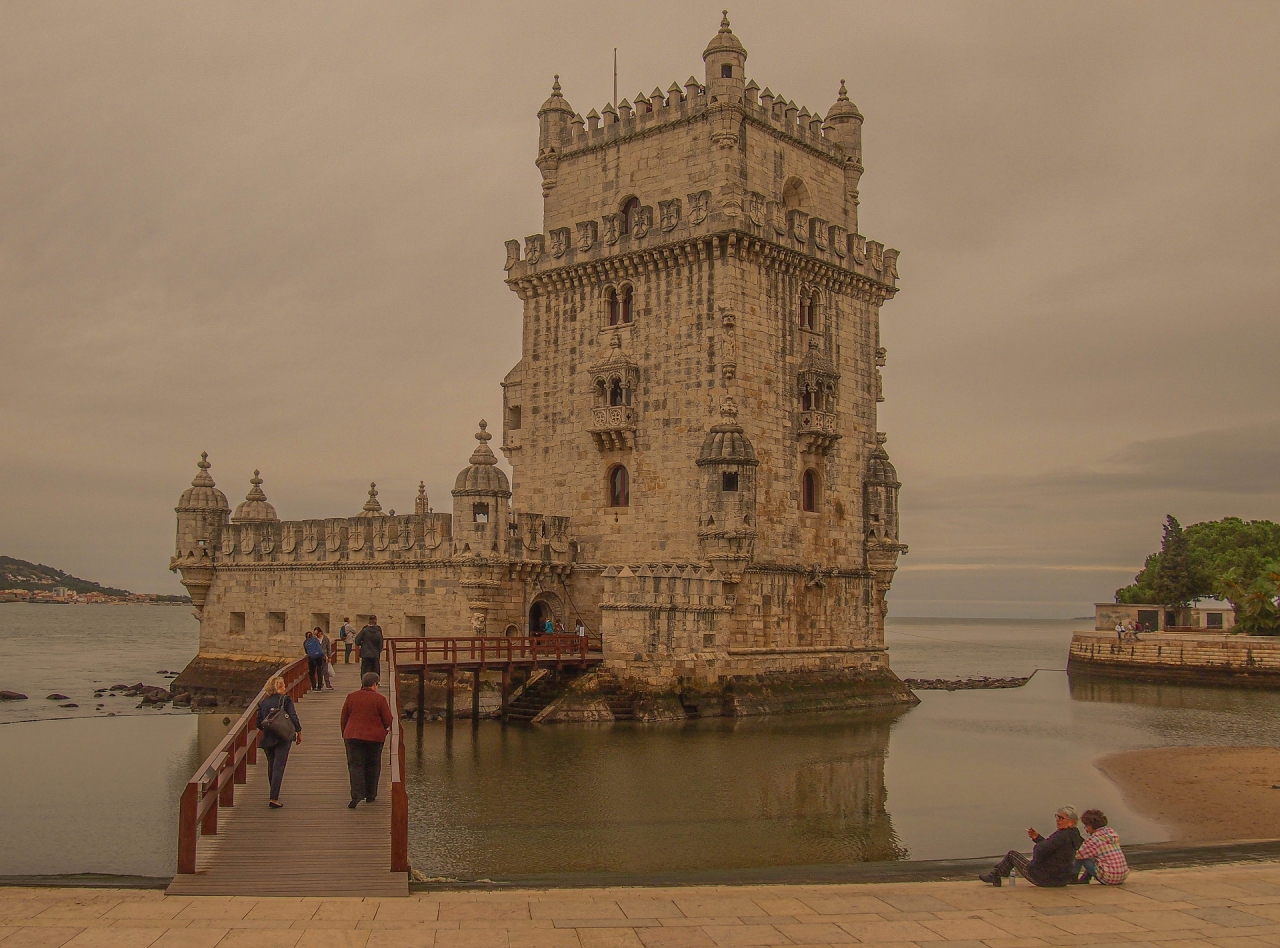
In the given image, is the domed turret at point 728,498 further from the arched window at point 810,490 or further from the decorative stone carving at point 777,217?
the decorative stone carving at point 777,217

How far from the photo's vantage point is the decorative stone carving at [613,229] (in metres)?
36.9

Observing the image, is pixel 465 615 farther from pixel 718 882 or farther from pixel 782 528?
pixel 718 882

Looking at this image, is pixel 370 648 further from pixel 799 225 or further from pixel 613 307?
pixel 799 225

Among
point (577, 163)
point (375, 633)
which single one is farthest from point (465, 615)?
point (577, 163)

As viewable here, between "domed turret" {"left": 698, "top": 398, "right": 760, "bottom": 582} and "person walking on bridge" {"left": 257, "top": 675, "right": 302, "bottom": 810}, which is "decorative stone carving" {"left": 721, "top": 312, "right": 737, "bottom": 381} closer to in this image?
"domed turret" {"left": 698, "top": 398, "right": 760, "bottom": 582}

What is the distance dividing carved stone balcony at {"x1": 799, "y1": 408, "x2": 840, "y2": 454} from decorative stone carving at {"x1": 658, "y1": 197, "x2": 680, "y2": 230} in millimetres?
6884

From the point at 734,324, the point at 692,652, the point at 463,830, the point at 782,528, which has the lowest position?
the point at 463,830

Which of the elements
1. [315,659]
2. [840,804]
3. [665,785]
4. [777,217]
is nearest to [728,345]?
[777,217]

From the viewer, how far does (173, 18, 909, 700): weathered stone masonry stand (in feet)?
111

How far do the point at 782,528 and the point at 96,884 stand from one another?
24.8 metres

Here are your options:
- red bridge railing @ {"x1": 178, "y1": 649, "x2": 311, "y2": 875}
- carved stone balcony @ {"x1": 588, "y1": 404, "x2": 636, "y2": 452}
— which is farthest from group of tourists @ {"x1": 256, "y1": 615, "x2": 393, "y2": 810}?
carved stone balcony @ {"x1": 588, "y1": 404, "x2": 636, "y2": 452}

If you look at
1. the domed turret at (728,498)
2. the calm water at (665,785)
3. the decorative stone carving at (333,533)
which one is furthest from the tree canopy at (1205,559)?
the decorative stone carving at (333,533)

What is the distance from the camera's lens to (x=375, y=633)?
22953 mm

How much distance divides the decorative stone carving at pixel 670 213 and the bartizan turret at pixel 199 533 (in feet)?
63.4
